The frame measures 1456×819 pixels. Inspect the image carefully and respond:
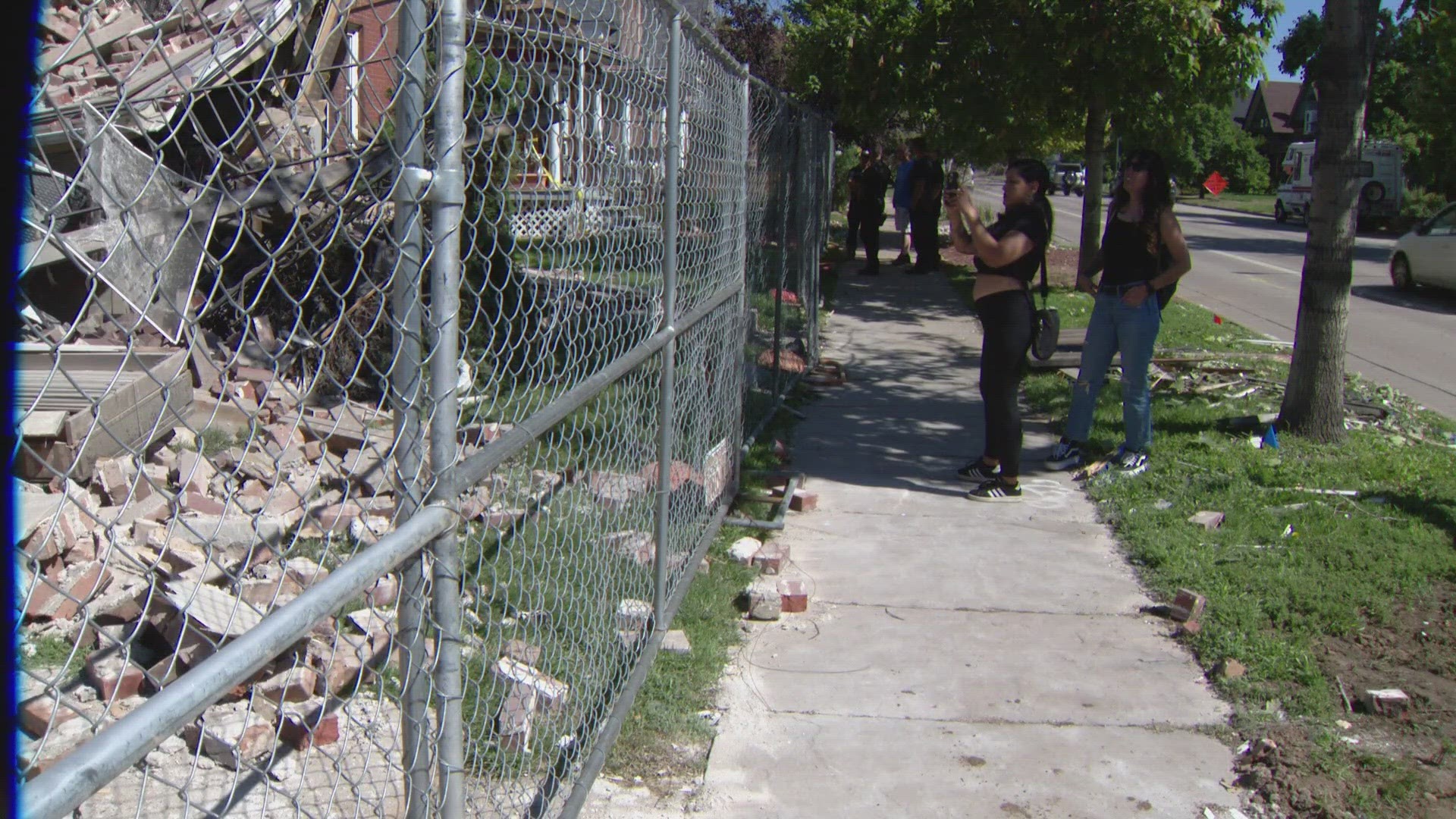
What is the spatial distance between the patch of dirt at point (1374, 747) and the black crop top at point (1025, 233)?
2.31 m

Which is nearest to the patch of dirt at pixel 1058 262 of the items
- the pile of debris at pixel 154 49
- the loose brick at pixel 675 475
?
the loose brick at pixel 675 475

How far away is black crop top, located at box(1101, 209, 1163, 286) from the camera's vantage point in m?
6.31

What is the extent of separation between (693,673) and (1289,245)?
26.1 metres

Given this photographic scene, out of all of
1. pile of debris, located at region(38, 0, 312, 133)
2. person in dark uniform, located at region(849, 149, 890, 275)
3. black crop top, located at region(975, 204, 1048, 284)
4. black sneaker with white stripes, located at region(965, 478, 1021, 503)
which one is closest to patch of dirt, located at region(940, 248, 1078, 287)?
person in dark uniform, located at region(849, 149, 890, 275)

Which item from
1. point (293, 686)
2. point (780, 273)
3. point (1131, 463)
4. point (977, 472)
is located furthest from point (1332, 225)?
point (293, 686)

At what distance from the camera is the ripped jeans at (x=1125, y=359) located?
6391mm

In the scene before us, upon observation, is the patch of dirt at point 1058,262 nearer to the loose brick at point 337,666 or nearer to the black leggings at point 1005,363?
the black leggings at point 1005,363

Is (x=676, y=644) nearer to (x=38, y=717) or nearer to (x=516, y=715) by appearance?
(x=516, y=715)

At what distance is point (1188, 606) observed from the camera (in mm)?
4734

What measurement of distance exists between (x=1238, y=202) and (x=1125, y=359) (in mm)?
47487

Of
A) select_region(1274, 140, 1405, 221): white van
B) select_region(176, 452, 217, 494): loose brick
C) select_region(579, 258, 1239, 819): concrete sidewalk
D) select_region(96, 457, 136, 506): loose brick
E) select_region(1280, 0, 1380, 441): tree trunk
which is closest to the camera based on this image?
select_region(579, 258, 1239, 819): concrete sidewalk

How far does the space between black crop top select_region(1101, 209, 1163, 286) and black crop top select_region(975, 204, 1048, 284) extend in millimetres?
578

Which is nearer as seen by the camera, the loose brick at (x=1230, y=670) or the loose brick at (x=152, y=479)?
the loose brick at (x=1230, y=670)

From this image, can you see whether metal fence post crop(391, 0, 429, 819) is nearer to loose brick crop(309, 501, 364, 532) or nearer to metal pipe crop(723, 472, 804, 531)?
loose brick crop(309, 501, 364, 532)
